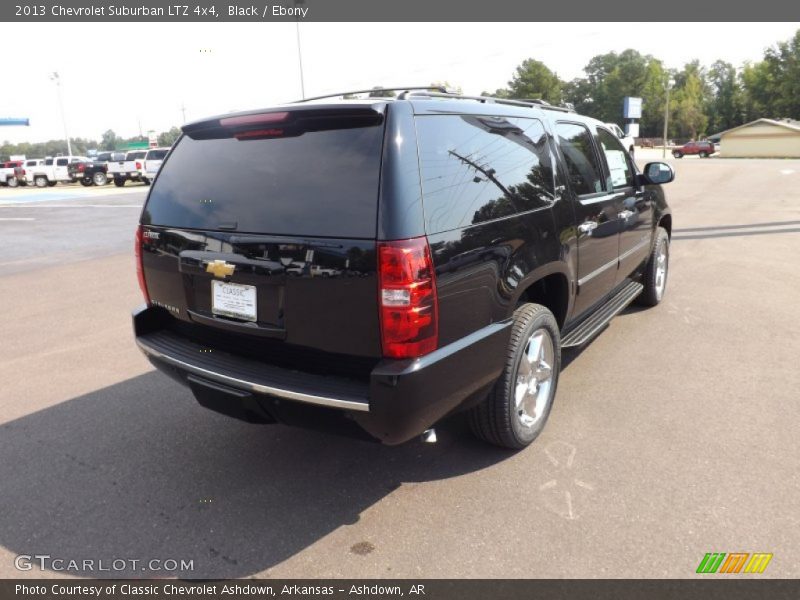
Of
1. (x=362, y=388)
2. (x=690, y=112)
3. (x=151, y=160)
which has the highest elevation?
(x=690, y=112)

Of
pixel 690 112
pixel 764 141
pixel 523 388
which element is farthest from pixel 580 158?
pixel 690 112

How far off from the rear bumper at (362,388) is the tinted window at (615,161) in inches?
94.5

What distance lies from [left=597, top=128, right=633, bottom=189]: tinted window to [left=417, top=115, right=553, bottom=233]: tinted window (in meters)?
1.26

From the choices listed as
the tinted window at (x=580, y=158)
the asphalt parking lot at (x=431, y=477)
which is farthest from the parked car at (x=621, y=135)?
the asphalt parking lot at (x=431, y=477)

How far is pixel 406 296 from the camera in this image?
98.3 inches

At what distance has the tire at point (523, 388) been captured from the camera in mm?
3158

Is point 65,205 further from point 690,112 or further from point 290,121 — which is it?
point 690,112

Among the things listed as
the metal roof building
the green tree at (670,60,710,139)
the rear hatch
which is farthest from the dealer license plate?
the green tree at (670,60,710,139)

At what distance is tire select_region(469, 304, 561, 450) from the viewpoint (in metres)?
3.16

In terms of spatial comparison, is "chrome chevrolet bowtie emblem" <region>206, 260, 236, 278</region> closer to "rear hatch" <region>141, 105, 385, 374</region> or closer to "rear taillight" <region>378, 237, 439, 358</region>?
"rear hatch" <region>141, 105, 385, 374</region>

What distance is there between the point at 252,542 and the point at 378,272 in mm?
1343

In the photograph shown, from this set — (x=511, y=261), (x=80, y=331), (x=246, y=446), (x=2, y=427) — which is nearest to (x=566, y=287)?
(x=511, y=261)

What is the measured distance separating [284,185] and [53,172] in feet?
136

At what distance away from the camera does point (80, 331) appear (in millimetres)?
5898
